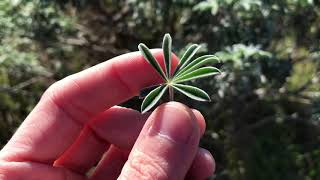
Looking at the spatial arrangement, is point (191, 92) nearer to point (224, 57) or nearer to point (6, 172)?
point (6, 172)

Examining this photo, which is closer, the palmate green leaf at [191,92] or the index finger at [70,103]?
the palmate green leaf at [191,92]

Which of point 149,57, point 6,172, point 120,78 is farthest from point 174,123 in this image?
point 6,172

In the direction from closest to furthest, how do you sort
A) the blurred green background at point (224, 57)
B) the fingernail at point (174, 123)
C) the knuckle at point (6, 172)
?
1. the fingernail at point (174, 123)
2. the knuckle at point (6, 172)
3. the blurred green background at point (224, 57)

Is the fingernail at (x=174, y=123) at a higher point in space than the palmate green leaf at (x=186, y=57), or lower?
lower

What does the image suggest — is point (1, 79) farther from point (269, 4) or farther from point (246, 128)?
point (269, 4)

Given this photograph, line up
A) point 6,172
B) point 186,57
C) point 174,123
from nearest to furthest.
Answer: point 174,123
point 186,57
point 6,172

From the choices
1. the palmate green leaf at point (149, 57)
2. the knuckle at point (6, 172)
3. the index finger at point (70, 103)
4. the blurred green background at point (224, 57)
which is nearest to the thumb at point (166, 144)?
the palmate green leaf at point (149, 57)

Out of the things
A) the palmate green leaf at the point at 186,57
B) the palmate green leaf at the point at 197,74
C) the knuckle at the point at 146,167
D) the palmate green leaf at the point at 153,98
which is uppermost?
the palmate green leaf at the point at 186,57

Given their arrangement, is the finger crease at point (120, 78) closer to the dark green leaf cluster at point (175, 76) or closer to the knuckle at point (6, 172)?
the dark green leaf cluster at point (175, 76)
